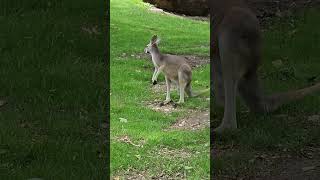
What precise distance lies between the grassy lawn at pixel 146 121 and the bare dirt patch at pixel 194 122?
105 mm

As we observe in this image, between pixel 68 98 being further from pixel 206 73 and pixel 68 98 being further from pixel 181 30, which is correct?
pixel 181 30

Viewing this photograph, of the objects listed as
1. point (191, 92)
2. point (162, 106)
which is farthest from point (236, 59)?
point (191, 92)

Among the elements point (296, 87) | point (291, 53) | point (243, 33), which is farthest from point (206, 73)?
point (243, 33)

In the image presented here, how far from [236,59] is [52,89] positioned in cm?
254

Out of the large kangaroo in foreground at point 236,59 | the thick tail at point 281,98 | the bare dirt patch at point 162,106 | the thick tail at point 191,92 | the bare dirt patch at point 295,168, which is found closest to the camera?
the bare dirt patch at point 295,168

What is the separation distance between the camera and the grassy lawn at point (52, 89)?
5.57 m

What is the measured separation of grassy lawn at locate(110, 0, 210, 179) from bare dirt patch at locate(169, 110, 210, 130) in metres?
0.11

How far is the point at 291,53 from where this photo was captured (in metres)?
10.2

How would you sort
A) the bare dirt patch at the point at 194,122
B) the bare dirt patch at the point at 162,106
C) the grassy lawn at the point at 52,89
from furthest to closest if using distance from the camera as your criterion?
Result: the bare dirt patch at the point at 162,106, the bare dirt patch at the point at 194,122, the grassy lawn at the point at 52,89

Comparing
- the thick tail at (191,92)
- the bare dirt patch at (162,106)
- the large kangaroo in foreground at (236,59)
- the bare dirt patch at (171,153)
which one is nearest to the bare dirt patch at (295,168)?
the large kangaroo in foreground at (236,59)

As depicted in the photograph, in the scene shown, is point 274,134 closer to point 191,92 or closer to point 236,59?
point 236,59

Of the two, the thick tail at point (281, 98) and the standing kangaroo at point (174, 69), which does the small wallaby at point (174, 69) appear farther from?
the thick tail at point (281, 98)

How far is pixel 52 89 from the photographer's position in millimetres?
7633

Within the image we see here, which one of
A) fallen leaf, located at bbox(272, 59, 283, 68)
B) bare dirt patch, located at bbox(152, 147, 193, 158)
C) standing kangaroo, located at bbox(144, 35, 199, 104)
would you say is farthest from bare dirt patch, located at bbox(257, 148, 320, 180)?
fallen leaf, located at bbox(272, 59, 283, 68)
